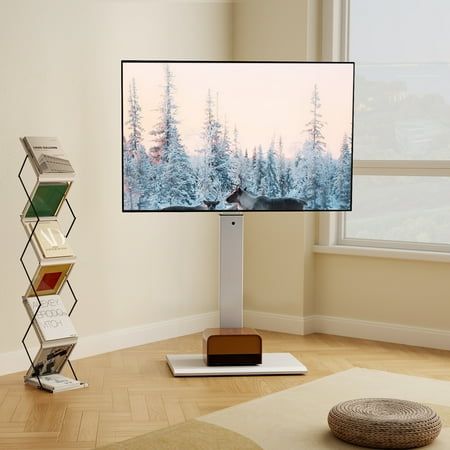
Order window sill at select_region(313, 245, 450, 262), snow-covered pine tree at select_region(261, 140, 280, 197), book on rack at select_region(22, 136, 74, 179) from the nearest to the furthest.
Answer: book on rack at select_region(22, 136, 74, 179) < snow-covered pine tree at select_region(261, 140, 280, 197) < window sill at select_region(313, 245, 450, 262)

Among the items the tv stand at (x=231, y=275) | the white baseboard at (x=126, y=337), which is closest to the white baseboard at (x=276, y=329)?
the white baseboard at (x=126, y=337)

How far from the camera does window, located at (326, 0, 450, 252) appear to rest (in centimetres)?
612

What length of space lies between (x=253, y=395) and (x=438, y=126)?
231cm

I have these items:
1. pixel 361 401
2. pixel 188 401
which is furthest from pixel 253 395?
pixel 361 401

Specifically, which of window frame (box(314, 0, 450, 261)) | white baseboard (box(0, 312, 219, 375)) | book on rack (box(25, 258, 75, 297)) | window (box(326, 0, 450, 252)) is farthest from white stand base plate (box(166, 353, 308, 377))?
window (box(326, 0, 450, 252))

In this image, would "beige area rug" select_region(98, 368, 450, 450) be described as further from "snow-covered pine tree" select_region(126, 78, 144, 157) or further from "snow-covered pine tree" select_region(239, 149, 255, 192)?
"snow-covered pine tree" select_region(126, 78, 144, 157)

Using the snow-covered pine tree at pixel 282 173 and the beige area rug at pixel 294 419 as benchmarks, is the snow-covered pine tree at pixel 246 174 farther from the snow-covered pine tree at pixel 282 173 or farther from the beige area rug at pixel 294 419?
the beige area rug at pixel 294 419

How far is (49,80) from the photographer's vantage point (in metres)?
5.45

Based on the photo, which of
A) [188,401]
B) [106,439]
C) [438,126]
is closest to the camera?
[106,439]

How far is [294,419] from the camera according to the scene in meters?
4.35

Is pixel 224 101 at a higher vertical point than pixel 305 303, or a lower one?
higher

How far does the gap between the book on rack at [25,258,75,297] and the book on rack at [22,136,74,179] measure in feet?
1.53

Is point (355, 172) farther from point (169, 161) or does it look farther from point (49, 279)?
point (49, 279)

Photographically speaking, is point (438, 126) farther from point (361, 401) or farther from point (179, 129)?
point (361, 401)
